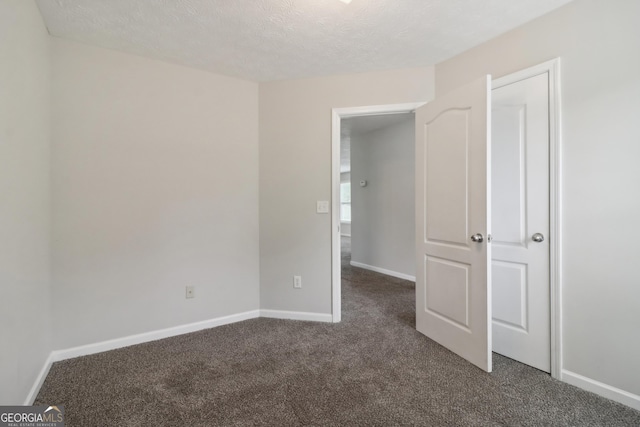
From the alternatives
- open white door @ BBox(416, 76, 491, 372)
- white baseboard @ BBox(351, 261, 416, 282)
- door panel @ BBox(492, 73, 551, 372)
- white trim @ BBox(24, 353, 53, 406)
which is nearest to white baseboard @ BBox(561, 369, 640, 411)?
door panel @ BBox(492, 73, 551, 372)

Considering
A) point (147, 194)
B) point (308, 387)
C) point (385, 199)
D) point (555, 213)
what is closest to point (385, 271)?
point (385, 199)

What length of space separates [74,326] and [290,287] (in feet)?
5.67

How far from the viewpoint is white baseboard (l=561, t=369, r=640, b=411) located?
1.57m

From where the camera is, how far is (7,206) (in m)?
1.38

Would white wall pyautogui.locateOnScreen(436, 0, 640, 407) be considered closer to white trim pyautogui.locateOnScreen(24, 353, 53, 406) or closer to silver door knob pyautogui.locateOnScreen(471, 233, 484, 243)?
silver door knob pyautogui.locateOnScreen(471, 233, 484, 243)

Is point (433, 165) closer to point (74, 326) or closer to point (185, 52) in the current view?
point (185, 52)

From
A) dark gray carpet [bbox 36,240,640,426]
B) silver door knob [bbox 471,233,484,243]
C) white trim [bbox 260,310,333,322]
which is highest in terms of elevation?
silver door knob [bbox 471,233,484,243]

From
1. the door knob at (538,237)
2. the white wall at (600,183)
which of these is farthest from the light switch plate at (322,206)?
the white wall at (600,183)

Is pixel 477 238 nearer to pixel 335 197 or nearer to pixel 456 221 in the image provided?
pixel 456 221

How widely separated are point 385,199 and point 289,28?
342cm

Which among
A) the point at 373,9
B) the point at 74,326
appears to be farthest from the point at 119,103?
the point at 373,9

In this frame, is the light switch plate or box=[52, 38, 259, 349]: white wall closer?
box=[52, 38, 259, 349]: white wall

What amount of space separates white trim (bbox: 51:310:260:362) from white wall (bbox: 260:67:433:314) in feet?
1.10

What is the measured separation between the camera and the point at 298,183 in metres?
2.88
